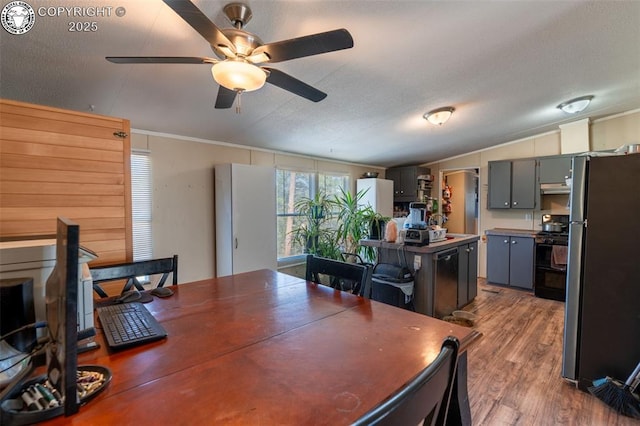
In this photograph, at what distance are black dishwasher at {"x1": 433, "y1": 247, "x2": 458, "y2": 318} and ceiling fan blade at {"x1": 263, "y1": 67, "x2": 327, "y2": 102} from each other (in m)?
2.07

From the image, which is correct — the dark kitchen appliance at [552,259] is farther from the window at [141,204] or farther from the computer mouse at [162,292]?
the window at [141,204]

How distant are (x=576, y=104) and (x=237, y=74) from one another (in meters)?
4.17

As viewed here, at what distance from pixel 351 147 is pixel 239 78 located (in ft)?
10.7

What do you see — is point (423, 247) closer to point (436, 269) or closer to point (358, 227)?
point (436, 269)

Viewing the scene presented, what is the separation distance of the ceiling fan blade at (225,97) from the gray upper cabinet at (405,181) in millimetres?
4671

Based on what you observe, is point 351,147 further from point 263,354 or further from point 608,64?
point 263,354

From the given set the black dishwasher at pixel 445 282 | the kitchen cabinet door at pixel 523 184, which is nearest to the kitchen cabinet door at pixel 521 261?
the kitchen cabinet door at pixel 523 184

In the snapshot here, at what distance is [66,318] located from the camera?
591 millimetres

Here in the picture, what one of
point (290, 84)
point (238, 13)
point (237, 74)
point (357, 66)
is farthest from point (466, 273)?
point (238, 13)

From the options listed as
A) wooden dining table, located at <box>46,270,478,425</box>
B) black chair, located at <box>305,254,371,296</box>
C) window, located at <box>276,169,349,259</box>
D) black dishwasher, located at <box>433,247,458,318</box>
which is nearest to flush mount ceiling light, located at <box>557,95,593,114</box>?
black dishwasher, located at <box>433,247,458,318</box>

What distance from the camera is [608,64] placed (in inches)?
107

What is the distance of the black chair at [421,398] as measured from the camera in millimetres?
456

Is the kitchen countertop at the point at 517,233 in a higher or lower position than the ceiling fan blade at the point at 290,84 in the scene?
lower

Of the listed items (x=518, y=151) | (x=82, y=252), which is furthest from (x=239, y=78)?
(x=518, y=151)
